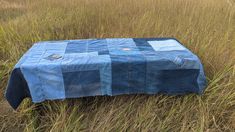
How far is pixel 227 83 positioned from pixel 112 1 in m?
2.46

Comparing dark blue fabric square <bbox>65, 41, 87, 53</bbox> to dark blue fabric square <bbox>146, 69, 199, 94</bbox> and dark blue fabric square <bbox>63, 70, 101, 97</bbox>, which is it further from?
dark blue fabric square <bbox>146, 69, 199, 94</bbox>

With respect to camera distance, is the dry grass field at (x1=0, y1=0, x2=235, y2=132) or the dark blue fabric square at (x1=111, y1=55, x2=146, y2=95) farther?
the dry grass field at (x1=0, y1=0, x2=235, y2=132)

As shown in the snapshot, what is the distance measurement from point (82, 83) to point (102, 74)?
0.46 ft

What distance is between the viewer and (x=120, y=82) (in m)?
1.67

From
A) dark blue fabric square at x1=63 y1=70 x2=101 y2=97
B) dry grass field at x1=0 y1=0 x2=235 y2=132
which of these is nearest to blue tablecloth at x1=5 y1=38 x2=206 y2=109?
dark blue fabric square at x1=63 y1=70 x2=101 y2=97

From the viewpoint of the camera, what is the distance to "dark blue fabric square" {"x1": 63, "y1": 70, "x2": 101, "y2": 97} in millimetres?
1605

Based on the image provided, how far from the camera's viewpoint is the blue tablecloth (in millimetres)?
1593

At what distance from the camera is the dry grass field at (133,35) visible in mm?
1745

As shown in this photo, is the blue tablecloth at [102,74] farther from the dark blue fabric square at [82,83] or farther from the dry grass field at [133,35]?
the dry grass field at [133,35]

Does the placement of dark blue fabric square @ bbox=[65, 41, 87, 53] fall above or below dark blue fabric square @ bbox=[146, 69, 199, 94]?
above

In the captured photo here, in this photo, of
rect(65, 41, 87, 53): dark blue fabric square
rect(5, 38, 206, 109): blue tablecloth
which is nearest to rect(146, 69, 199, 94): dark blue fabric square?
rect(5, 38, 206, 109): blue tablecloth

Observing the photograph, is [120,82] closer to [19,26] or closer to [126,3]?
[19,26]

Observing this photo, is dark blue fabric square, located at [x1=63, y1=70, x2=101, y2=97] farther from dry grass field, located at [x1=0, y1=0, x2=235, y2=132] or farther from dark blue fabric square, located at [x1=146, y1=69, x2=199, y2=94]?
dark blue fabric square, located at [x1=146, y1=69, x2=199, y2=94]

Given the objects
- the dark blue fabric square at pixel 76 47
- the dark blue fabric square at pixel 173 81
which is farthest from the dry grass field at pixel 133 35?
the dark blue fabric square at pixel 76 47
